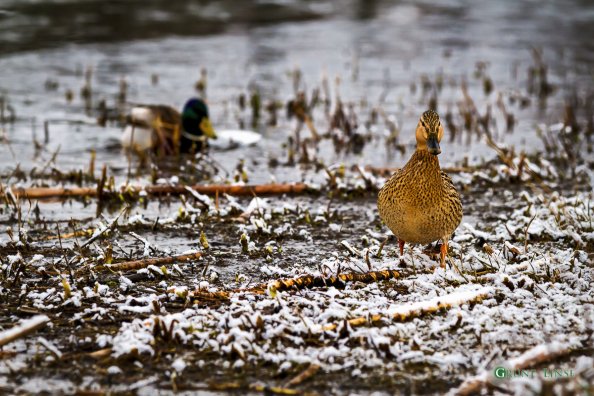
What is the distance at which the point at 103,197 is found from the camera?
6.77 m

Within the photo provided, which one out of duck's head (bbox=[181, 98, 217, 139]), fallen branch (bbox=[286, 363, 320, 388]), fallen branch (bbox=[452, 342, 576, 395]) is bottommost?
fallen branch (bbox=[286, 363, 320, 388])

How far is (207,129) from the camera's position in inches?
385

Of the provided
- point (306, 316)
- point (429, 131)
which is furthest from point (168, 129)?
point (306, 316)

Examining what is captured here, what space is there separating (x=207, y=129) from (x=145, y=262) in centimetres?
493

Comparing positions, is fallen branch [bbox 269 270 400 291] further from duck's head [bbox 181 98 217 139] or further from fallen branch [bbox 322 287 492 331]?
duck's head [bbox 181 98 217 139]

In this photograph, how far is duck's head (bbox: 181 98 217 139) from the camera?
977 centimetres

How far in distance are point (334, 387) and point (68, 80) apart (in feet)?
31.8

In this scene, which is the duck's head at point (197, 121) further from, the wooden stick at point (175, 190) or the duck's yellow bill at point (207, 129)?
the wooden stick at point (175, 190)

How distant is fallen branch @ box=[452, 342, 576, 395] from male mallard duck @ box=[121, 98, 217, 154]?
5.68 metres

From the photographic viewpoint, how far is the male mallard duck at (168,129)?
929 cm

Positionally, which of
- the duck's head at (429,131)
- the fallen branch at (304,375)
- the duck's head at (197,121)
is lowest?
the fallen branch at (304,375)

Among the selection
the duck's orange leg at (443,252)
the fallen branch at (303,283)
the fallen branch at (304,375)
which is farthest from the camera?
the duck's orange leg at (443,252)

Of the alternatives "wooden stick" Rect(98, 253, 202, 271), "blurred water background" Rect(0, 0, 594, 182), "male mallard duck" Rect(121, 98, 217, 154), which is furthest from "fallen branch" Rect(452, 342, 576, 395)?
"male mallard duck" Rect(121, 98, 217, 154)

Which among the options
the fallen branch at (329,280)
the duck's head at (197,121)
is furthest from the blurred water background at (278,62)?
the fallen branch at (329,280)
